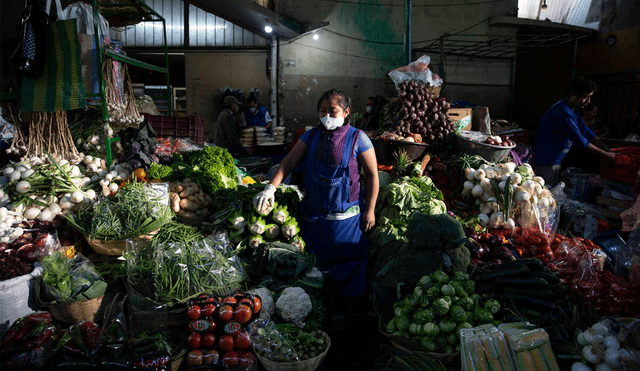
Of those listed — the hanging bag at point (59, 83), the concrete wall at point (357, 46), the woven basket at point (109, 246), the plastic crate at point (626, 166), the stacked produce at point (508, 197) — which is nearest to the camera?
the woven basket at point (109, 246)

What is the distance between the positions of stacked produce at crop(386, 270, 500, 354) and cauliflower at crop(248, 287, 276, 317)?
831mm

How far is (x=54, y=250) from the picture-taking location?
10.6 ft

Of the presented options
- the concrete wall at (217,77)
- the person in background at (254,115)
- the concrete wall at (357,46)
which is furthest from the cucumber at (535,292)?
the concrete wall at (217,77)

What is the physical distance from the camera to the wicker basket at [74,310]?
2.83 m

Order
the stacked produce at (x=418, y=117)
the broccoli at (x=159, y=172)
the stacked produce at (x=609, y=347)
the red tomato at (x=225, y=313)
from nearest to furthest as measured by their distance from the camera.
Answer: the stacked produce at (x=609, y=347) → the red tomato at (x=225, y=313) → the broccoli at (x=159, y=172) → the stacked produce at (x=418, y=117)

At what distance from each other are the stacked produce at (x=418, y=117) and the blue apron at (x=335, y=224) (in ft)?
7.20

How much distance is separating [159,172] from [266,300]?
2.50m

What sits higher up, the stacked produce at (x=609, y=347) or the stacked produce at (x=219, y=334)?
the stacked produce at (x=609, y=347)

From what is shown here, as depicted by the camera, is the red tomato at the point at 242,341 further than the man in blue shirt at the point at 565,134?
No

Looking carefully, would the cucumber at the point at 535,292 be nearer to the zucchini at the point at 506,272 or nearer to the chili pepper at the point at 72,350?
the zucchini at the point at 506,272

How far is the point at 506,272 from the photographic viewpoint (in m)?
2.76

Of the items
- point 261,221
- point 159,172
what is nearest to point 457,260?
point 261,221

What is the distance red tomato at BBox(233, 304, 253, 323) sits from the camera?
2529 mm

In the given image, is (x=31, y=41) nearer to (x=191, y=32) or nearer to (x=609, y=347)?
(x=609, y=347)
